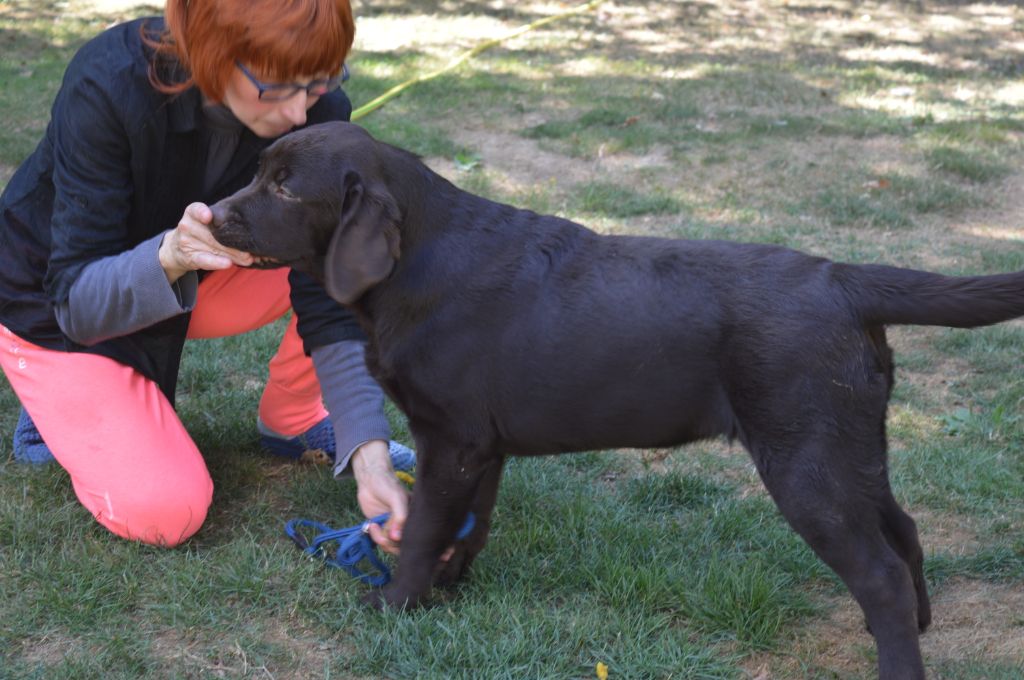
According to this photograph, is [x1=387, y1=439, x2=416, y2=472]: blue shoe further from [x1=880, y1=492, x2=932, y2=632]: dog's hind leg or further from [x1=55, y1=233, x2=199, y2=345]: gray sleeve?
[x1=880, y1=492, x2=932, y2=632]: dog's hind leg

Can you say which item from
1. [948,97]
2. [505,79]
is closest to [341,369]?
[505,79]

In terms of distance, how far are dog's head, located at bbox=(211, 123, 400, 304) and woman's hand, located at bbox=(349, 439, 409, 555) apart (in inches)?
26.7

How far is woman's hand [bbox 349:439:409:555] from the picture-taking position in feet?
10.3

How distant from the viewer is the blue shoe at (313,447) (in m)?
4.04

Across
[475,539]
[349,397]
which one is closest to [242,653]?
[475,539]

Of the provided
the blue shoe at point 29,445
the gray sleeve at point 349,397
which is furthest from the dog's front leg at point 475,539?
the blue shoe at point 29,445

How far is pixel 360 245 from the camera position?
2777 mm

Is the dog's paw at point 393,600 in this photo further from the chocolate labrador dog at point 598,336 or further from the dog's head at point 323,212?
the dog's head at point 323,212

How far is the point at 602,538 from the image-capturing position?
347 centimetres

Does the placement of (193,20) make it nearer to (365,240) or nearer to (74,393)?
(365,240)

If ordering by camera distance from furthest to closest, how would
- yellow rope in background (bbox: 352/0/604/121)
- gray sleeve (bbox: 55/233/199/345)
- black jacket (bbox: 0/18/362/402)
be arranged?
yellow rope in background (bbox: 352/0/604/121), black jacket (bbox: 0/18/362/402), gray sleeve (bbox: 55/233/199/345)

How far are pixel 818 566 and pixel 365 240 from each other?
1.63 metres

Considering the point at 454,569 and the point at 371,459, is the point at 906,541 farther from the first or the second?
the point at 371,459

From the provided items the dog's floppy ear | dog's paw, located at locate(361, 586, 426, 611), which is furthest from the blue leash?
the dog's floppy ear
